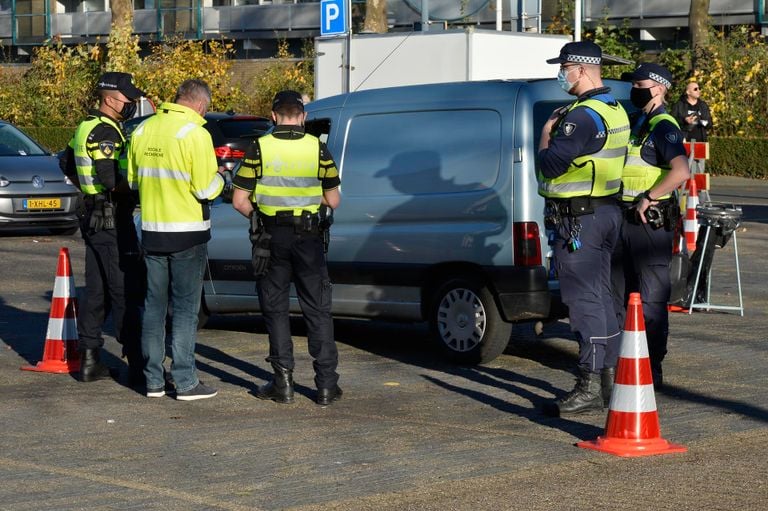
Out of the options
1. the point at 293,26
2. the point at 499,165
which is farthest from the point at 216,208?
the point at 293,26

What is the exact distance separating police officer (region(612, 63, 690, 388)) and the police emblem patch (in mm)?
3142

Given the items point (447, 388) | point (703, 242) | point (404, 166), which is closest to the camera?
point (447, 388)

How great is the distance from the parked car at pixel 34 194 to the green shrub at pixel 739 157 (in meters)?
17.3

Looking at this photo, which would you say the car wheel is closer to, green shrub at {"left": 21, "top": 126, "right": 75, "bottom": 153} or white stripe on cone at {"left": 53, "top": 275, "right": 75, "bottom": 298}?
white stripe on cone at {"left": 53, "top": 275, "right": 75, "bottom": 298}

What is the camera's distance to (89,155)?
361 inches

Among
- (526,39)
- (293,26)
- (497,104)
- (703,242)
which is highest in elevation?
(293,26)

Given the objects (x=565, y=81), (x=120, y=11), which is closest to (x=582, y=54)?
(x=565, y=81)

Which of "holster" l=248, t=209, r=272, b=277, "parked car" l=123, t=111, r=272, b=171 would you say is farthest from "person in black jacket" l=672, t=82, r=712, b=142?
"holster" l=248, t=209, r=272, b=277

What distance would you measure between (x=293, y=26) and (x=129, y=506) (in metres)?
50.4

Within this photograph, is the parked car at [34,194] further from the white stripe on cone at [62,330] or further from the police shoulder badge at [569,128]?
the police shoulder badge at [569,128]

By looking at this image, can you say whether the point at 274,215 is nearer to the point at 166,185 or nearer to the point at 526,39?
the point at 166,185

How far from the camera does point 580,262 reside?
823cm

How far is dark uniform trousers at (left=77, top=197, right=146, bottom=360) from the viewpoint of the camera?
9.26 m

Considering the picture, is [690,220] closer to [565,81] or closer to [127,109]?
[565,81]
